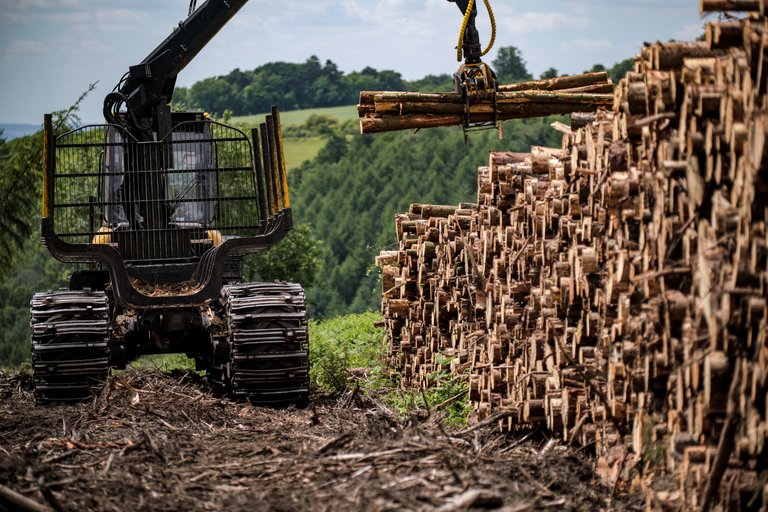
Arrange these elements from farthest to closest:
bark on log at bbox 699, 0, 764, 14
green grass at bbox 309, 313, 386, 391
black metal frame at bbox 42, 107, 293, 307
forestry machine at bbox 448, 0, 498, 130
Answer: green grass at bbox 309, 313, 386, 391 → forestry machine at bbox 448, 0, 498, 130 → black metal frame at bbox 42, 107, 293, 307 → bark on log at bbox 699, 0, 764, 14

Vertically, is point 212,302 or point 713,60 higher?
point 713,60

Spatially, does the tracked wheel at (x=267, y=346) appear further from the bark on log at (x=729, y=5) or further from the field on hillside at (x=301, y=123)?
the field on hillside at (x=301, y=123)

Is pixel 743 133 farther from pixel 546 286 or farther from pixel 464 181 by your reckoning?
pixel 464 181

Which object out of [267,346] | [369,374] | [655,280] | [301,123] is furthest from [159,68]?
[301,123]

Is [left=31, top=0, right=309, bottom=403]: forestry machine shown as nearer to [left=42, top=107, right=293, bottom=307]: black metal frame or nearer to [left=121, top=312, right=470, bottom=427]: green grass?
[left=42, top=107, right=293, bottom=307]: black metal frame

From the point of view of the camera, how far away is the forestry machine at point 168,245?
1204 cm

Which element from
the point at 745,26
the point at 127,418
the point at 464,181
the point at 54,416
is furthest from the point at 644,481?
the point at 464,181

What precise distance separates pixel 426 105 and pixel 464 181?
5662 cm

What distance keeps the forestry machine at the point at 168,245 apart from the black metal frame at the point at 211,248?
1 centimetres

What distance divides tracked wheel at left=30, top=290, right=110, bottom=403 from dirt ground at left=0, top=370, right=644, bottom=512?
0.94 meters

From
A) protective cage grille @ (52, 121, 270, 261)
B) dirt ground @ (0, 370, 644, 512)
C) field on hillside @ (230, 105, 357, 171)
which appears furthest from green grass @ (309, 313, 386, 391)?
field on hillside @ (230, 105, 357, 171)

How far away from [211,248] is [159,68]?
216 centimetres

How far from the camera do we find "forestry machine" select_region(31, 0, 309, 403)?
12039 mm

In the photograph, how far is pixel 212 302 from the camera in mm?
12977
